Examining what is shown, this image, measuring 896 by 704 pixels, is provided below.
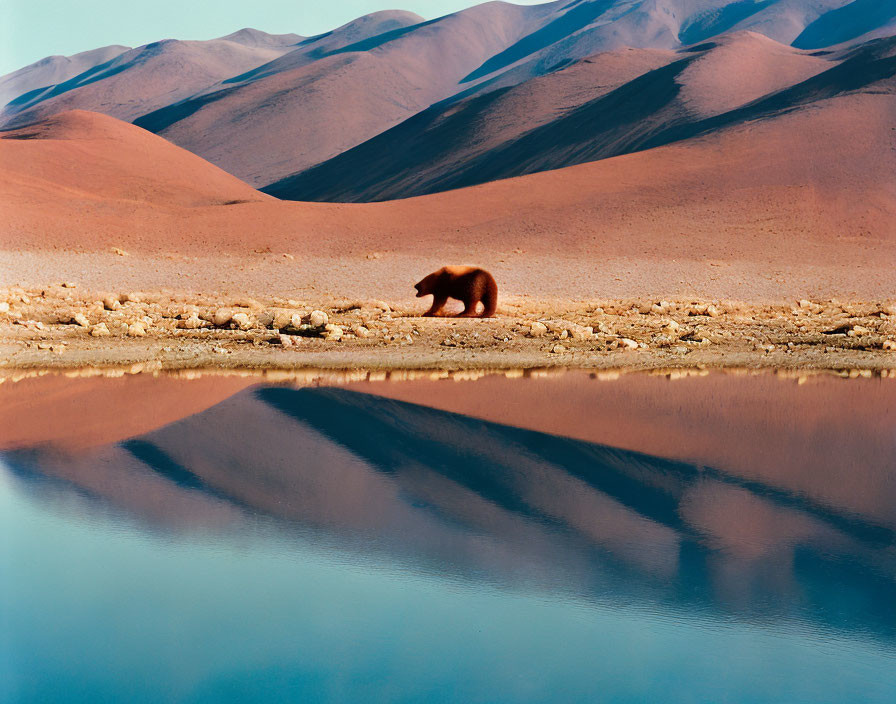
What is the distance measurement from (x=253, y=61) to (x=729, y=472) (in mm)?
200764

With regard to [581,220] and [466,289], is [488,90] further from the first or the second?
[466,289]

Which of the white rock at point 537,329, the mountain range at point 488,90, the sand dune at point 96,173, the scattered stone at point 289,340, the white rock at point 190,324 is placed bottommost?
the white rock at point 537,329

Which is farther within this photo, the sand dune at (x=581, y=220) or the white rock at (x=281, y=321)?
the sand dune at (x=581, y=220)

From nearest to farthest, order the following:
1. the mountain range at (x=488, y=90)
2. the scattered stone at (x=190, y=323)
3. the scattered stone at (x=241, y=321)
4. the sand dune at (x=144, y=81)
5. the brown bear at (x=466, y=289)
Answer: the scattered stone at (x=241, y=321) < the scattered stone at (x=190, y=323) < the brown bear at (x=466, y=289) < the mountain range at (x=488, y=90) < the sand dune at (x=144, y=81)

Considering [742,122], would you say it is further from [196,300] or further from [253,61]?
[253,61]

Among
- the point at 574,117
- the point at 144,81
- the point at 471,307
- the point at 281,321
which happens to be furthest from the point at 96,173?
the point at 144,81

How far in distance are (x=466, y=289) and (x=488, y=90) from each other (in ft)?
410

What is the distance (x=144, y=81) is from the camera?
168000 millimetres

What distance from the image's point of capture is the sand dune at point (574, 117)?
72.4 metres

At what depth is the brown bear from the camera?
1861 centimetres

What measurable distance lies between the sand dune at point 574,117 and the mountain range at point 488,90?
0.21 m

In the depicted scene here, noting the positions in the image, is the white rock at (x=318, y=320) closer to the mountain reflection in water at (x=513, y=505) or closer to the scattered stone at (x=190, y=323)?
the scattered stone at (x=190, y=323)

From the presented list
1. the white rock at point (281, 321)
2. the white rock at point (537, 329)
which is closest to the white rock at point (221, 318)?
the white rock at point (281, 321)

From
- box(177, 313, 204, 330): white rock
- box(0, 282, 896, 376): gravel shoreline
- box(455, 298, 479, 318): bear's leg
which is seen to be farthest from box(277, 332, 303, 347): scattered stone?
box(455, 298, 479, 318): bear's leg
